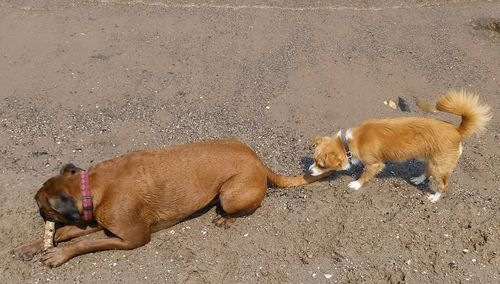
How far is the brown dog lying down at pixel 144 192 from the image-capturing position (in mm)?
5043

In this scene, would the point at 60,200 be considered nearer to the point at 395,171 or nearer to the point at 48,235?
the point at 48,235

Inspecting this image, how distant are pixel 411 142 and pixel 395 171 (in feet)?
3.22

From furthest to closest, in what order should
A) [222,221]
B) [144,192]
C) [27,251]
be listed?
[222,221] → [27,251] → [144,192]

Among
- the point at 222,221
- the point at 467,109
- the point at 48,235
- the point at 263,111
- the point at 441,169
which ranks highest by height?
the point at 467,109

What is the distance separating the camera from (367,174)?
20.7ft

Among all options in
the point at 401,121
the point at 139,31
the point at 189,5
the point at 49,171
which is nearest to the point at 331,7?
the point at 189,5

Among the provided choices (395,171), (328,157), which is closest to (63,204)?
(328,157)

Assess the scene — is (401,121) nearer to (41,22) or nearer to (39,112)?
(39,112)

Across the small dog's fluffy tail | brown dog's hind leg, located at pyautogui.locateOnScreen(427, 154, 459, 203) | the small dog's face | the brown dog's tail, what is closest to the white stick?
the brown dog's tail

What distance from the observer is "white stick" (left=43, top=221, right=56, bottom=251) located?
534 centimetres

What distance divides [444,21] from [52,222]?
8.51 metres

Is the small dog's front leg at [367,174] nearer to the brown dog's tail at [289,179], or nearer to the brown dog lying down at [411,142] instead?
the brown dog lying down at [411,142]

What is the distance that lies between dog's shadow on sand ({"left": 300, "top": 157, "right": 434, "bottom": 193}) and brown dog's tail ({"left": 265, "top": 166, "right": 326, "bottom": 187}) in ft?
0.59

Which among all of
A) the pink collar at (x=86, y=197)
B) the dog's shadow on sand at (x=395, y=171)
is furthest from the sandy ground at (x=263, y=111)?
the pink collar at (x=86, y=197)
